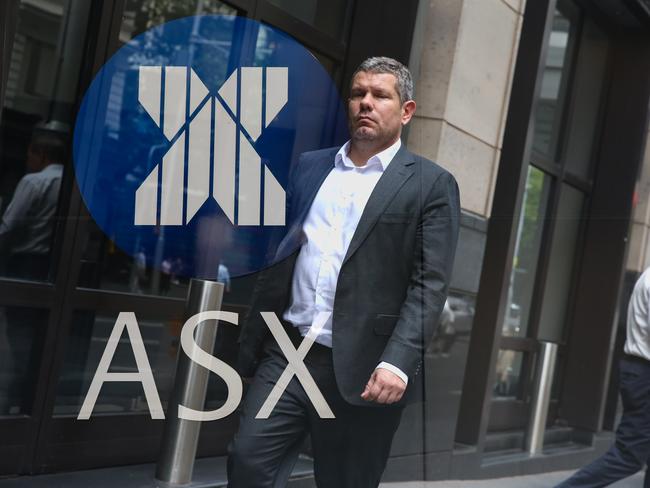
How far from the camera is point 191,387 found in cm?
294

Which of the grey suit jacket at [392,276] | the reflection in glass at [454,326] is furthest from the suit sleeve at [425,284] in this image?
the reflection in glass at [454,326]

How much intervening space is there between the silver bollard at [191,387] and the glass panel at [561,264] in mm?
1032

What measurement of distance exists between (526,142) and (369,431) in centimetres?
220

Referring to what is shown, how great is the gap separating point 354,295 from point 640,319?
2.74 feet

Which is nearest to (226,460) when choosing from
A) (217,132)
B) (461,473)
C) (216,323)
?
(216,323)

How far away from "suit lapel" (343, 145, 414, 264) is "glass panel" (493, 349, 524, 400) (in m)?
1.23

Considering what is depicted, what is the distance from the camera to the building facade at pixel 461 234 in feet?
10.0

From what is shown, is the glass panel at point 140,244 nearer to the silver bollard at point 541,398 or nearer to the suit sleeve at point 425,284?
the suit sleeve at point 425,284

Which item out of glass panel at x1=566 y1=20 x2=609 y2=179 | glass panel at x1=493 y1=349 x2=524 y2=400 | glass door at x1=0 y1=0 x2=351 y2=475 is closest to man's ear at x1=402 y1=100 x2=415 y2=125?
glass door at x1=0 y1=0 x2=351 y2=475

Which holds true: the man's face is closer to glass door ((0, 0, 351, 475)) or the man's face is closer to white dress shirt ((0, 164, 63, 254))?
glass door ((0, 0, 351, 475))

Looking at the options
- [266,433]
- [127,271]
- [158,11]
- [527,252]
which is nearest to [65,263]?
[127,271]

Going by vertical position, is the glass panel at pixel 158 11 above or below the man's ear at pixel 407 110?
above

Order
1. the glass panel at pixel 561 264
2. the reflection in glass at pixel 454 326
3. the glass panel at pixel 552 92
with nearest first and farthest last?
the glass panel at pixel 561 264 → the reflection in glass at pixel 454 326 → the glass panel at pixel 552 92

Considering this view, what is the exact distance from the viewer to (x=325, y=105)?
3049mm
